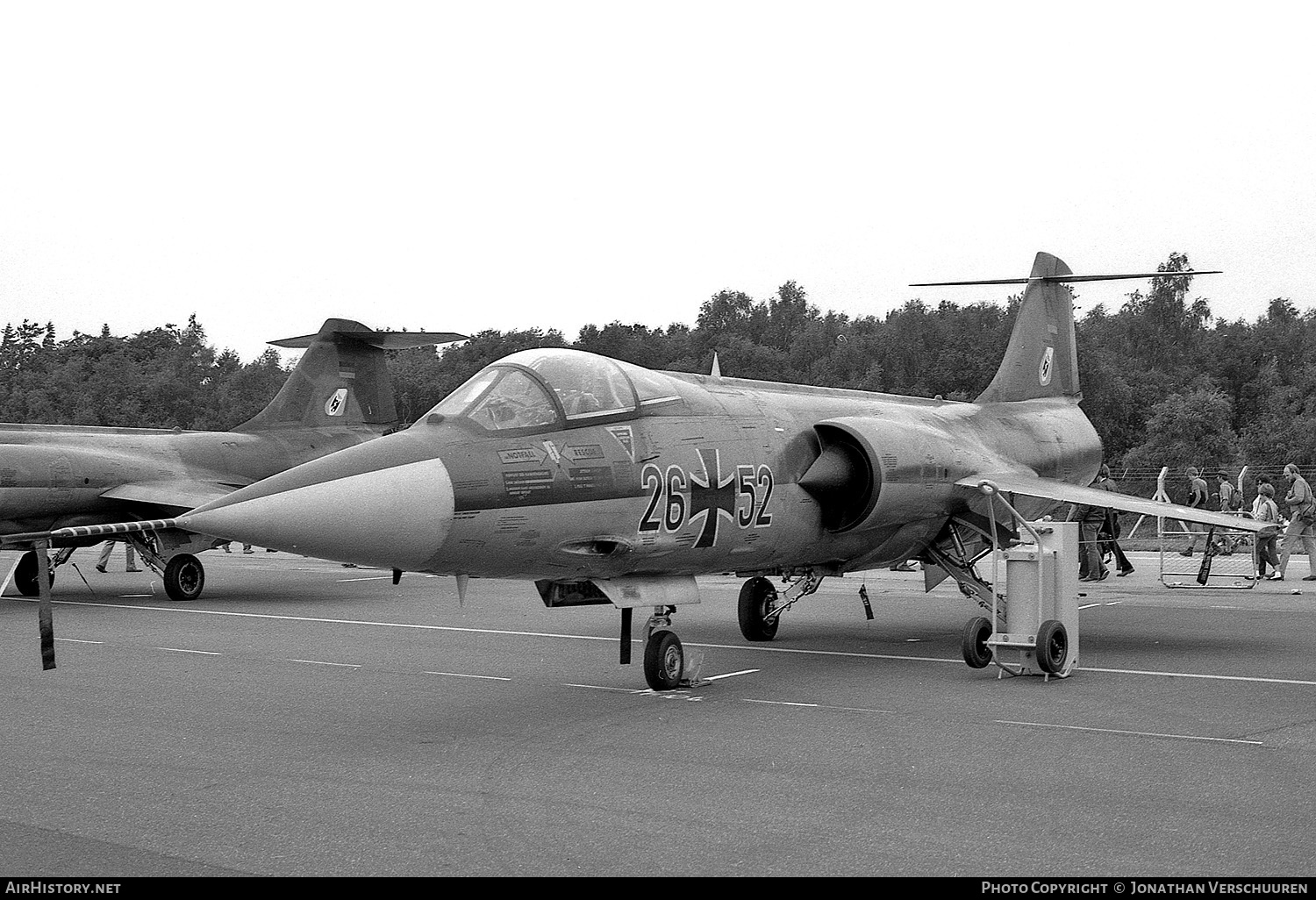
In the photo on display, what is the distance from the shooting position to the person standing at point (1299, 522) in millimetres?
17234

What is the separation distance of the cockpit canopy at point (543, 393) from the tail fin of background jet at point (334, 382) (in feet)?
41.1

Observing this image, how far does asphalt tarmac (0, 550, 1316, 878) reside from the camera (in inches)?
188

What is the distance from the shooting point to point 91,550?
31.8m

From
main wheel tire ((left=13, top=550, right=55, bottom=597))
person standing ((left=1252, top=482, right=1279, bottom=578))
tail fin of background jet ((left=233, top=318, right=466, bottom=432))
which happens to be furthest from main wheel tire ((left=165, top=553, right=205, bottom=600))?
person standing ((left=1252, top=482, right=1279, bottom=578))

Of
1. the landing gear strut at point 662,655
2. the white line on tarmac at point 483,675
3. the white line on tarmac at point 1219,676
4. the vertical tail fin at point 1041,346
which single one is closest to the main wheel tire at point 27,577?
the white line on tarmac at point 483,675

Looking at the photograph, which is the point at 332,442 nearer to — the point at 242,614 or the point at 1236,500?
A: the point at 242,614

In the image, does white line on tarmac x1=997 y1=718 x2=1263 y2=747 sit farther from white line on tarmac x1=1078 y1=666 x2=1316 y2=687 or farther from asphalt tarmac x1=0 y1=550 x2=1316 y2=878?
white line on tarmac x1=1078 y1=666 x2=1316 y2=687

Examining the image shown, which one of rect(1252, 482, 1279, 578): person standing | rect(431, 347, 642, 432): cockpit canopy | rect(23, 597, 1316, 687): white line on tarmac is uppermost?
rect(431, 347, 642, 432): cockpit canopy

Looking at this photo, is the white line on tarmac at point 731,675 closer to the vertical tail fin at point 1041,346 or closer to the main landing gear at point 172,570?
the vertical tail fin at point 1041,346

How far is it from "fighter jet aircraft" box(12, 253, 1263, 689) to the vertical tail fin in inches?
91.5

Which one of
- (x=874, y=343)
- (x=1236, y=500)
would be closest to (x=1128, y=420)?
(x=874, y=343)

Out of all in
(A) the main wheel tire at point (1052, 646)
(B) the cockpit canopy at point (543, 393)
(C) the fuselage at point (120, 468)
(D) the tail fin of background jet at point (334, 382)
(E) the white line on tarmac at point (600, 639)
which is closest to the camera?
(B) the cockpit canopy at point (543, 393)

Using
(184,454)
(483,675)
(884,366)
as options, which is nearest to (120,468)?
(184,454)

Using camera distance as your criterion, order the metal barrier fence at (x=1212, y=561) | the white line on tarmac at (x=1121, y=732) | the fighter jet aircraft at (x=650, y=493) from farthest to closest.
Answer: the metal barrier fence at (x=1212, y=561) < the white line on tarmac at (x=1121, y=732) < the fighter jet aircraft at (x=650, y=493)
